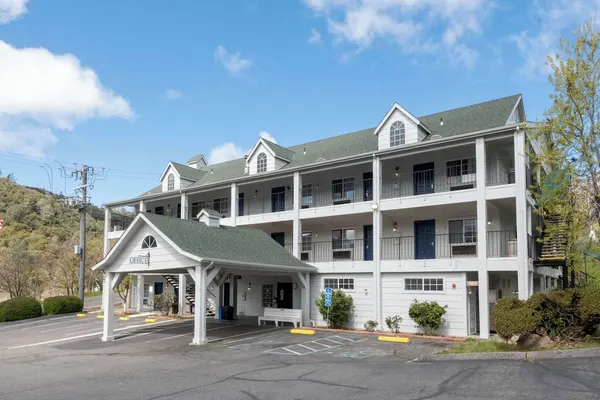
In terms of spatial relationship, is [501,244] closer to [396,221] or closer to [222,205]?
[396,221]

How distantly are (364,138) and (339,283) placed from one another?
821cm

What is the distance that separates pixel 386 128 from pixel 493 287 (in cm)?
850

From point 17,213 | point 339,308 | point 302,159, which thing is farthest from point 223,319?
point 17,213

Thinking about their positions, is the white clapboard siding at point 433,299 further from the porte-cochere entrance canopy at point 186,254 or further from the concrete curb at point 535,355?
the concrete curb at point 535,355

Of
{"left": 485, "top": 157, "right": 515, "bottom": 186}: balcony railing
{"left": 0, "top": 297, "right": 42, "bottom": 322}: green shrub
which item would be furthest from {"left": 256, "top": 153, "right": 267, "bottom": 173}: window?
{"left": 0, "top": 297, "right": 42, "bottom": 322}: green shrub

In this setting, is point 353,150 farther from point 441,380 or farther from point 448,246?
point 441,380

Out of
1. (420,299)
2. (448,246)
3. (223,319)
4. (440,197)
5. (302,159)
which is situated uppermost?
(302,159)

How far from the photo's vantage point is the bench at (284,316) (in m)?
23.3

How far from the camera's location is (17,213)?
228 ft

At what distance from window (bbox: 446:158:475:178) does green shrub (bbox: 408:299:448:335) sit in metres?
5.94

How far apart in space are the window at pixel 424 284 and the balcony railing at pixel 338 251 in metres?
3.71

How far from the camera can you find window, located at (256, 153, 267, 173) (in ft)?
93.6

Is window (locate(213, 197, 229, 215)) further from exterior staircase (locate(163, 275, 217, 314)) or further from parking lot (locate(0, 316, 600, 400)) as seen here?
parking lot (locate(0, 316, 600, 400))

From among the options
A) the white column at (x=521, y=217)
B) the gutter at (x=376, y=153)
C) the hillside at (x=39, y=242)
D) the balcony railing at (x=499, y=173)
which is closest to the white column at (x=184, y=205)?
the gutter at (x=376, y=153)
